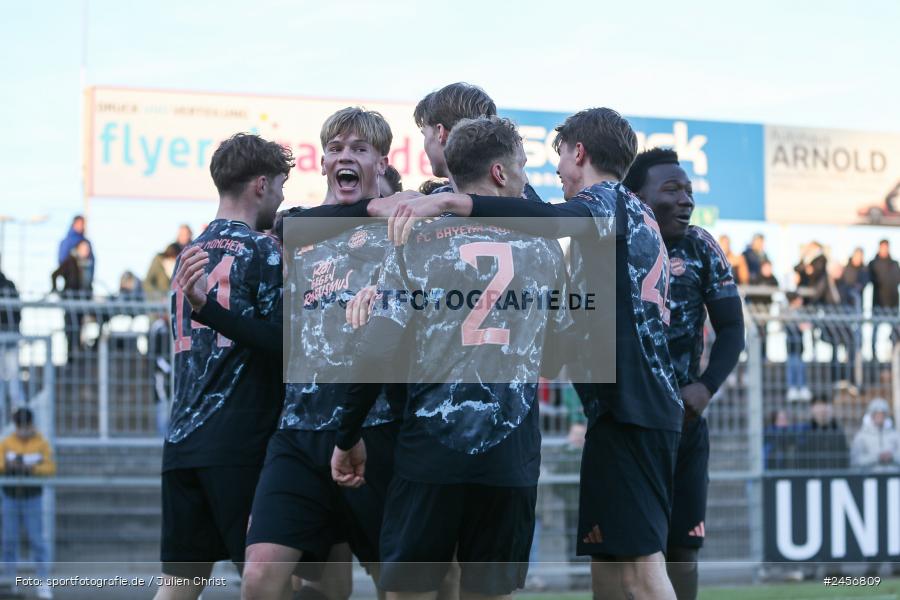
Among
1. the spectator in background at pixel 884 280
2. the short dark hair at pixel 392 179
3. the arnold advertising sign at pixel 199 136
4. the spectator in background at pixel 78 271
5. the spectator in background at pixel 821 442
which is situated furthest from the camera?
the arnold advertising sign at pixel 199 136

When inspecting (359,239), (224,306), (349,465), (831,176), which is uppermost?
(831,176)

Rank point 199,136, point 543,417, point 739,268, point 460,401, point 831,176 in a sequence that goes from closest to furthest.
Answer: point 460,401 → point 543,417 → point 739,268 → point 199,136 → point 831,176

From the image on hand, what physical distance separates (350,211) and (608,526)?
68.5 inches

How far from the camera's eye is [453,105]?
17.8 ft

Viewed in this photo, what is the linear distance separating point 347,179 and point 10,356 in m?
5.67

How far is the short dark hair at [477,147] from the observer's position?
4.70 metres

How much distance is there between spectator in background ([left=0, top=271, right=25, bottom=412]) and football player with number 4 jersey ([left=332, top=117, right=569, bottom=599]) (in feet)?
19.8

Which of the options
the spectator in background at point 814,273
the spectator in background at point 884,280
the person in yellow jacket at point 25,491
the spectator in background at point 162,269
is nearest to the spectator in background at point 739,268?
the spectator in background at point 814,273

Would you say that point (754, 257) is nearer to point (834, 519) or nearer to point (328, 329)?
point (834, 519)

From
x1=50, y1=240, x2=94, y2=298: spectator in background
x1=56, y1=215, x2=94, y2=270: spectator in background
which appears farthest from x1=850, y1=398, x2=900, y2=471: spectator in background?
x1=56, y1=215, x2=94, y2=270: spectator in background

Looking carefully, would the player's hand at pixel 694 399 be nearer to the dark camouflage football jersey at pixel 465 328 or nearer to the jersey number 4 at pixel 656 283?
the jersey number 4 at pixel 656 283

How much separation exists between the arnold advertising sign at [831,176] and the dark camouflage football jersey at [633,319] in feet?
71.1

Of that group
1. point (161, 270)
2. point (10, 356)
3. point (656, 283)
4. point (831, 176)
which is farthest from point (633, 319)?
point (831, 176)

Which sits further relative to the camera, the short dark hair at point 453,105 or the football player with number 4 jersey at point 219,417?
the short dark hair at point 453,105
